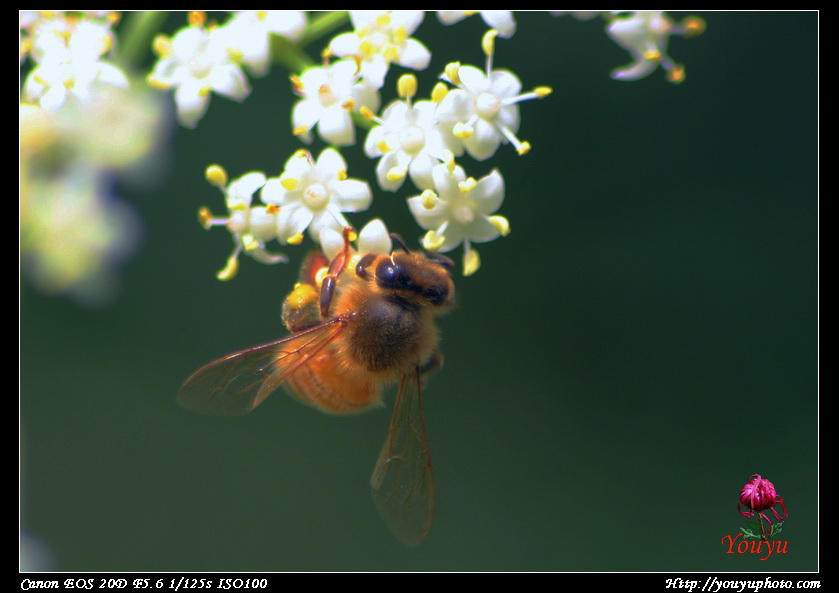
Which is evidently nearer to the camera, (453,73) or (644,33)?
(453,73)

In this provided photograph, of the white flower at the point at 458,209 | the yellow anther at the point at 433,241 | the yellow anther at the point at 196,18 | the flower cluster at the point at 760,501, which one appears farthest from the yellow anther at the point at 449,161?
the flower cluster at the point at 760,501

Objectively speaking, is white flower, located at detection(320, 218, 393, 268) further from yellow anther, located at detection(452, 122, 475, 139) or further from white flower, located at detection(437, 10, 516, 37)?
white flower, located at detection(437, 10, 516, 37)

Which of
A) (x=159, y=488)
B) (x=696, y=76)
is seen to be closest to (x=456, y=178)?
(x=696, y=76)

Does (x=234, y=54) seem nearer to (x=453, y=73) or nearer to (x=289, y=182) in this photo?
(x=289, y=182)

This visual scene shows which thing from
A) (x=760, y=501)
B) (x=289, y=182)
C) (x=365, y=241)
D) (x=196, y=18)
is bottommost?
(x=760, y=501)

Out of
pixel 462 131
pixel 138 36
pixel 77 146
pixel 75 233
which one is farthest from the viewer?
pixel 75 233

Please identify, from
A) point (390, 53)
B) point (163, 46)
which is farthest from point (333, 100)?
point (163, 46)

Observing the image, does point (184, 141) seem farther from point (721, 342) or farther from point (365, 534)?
point (721, 342)
